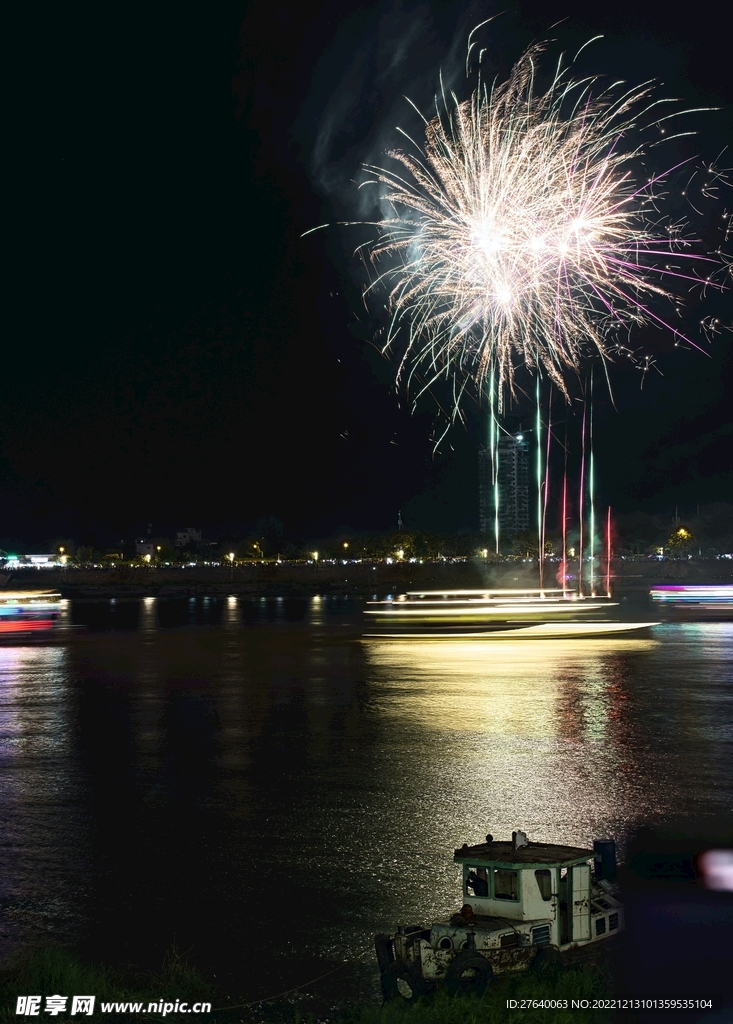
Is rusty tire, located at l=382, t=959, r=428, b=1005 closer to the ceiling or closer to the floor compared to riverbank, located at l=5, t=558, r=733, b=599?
closer to the floor

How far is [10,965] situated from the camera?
19.2 ft

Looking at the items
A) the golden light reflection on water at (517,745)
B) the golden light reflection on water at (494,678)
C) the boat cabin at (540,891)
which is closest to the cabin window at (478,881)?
the boat cabin at (540,891)

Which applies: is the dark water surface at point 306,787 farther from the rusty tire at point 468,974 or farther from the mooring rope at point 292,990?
the rusty tire at point 468,974

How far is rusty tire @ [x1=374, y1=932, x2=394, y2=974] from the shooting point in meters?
5.33

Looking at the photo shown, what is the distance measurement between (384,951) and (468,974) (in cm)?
47

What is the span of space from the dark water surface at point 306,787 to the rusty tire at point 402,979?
1.66 feet

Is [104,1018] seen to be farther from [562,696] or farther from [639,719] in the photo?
[562,696]

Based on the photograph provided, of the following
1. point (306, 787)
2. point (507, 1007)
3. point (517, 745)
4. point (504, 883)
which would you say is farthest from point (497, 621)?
point (507, 1007)

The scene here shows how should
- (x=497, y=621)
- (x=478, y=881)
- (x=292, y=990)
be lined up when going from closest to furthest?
(x=292, y=990) < (x=478, y=881) < (x=497, y=621)

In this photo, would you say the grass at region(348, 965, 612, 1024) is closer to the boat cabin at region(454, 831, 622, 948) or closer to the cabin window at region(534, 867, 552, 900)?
the boat cabin at region(454, 831, 622, 948)

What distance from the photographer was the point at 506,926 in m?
5.42

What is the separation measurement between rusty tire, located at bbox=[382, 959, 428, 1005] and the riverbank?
248 feet

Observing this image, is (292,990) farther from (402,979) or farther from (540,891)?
(540,891)

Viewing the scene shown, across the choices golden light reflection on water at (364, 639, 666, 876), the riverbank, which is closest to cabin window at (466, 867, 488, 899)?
golden light reflection on water at (364, 639, 666, 876)
